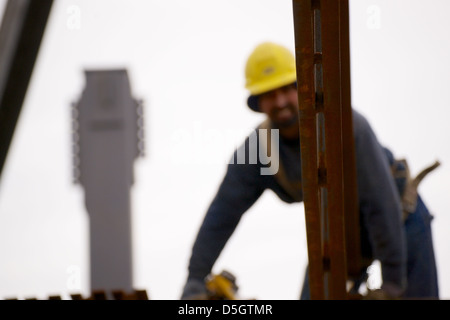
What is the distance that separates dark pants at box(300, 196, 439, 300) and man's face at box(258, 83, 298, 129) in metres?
0.90

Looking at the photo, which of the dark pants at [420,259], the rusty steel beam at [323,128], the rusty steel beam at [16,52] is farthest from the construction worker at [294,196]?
the rusty steel beam at [16,52]

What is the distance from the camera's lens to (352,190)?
16.1 ft

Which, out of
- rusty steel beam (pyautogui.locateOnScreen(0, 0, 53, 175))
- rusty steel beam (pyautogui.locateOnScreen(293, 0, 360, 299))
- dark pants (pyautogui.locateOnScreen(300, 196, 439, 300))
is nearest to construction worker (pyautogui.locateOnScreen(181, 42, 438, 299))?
dark pants (pyautogui.locateOnScreen(300, 196, 439, 300))

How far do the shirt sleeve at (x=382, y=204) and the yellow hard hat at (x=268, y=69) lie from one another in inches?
34.9

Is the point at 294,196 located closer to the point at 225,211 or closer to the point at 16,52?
the point at 225,211

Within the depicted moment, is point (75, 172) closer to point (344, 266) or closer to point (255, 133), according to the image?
point (255, 133)

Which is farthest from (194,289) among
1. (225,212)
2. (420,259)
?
(420,259)

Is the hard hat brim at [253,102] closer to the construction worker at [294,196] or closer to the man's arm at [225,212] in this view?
the construction worker at [294,196]

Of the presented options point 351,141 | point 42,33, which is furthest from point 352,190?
point 42,33

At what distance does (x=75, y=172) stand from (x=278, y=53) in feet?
30.1

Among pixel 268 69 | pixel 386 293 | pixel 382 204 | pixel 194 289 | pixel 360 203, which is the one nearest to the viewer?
pixel 386 293

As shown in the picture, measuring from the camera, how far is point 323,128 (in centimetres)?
423

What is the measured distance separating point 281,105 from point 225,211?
0.71 metres

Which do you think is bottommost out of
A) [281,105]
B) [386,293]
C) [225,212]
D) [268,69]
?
[386,293]
